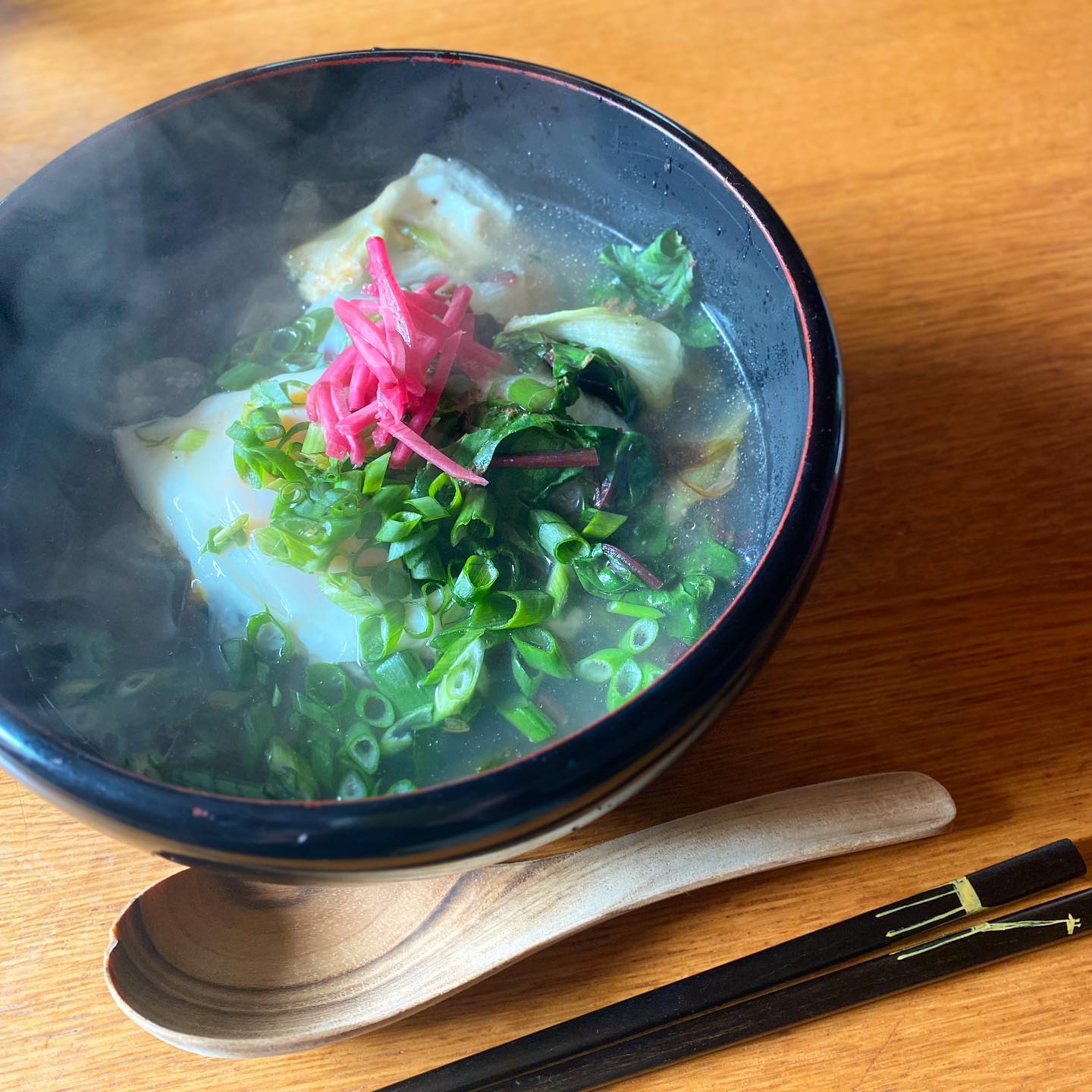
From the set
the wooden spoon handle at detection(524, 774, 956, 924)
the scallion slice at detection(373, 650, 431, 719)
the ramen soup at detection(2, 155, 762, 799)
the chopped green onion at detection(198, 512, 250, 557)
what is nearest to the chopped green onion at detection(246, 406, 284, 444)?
the ramen soup at detection(2, 155, 762, 799)

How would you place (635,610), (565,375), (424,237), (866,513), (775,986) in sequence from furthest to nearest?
(424,237) → (866,513) → (565,375) → (635,610) → (775,986)

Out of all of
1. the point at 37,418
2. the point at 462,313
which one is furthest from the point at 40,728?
the point at 462,313

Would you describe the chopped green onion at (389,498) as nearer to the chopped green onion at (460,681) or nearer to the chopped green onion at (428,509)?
the chopped green onion at (428,509)

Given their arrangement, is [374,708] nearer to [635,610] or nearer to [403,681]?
[403,681]

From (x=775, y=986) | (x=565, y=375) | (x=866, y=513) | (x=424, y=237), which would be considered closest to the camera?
(x=775, y=986)

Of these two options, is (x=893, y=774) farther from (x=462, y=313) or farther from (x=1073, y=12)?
(x=1073, y=12)

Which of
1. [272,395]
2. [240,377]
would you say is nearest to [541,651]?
[272,395]
